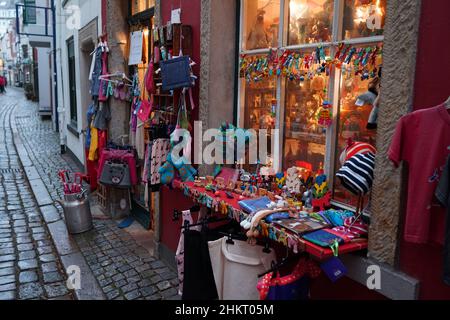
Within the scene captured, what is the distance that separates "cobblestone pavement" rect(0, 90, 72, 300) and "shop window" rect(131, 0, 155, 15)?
12.8ft

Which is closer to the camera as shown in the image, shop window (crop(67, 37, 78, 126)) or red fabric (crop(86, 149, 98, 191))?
red fabric (crop(86, 149, 98, 191))

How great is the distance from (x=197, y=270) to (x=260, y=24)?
253 cm

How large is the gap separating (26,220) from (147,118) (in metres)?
2.98

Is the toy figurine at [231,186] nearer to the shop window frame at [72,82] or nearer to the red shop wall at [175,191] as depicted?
the red shop wall at [175,191]

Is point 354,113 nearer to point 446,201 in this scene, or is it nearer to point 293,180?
point 293,180

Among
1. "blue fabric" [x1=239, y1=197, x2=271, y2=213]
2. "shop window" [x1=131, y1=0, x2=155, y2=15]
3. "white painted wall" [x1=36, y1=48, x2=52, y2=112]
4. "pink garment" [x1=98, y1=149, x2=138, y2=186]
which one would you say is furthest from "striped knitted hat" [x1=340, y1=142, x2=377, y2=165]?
"white painted wall" [x1=36, y1=48, x2=52, y2=112]

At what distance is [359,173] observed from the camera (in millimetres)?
2805

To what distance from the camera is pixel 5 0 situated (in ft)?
305

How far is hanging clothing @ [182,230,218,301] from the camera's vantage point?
3.49m

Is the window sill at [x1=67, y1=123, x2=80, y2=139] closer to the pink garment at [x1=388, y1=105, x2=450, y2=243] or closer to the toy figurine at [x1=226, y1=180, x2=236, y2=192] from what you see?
the toy figurine at [x1=226, y1=180, x2=236, y2=192]

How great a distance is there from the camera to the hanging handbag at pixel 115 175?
257 inches
